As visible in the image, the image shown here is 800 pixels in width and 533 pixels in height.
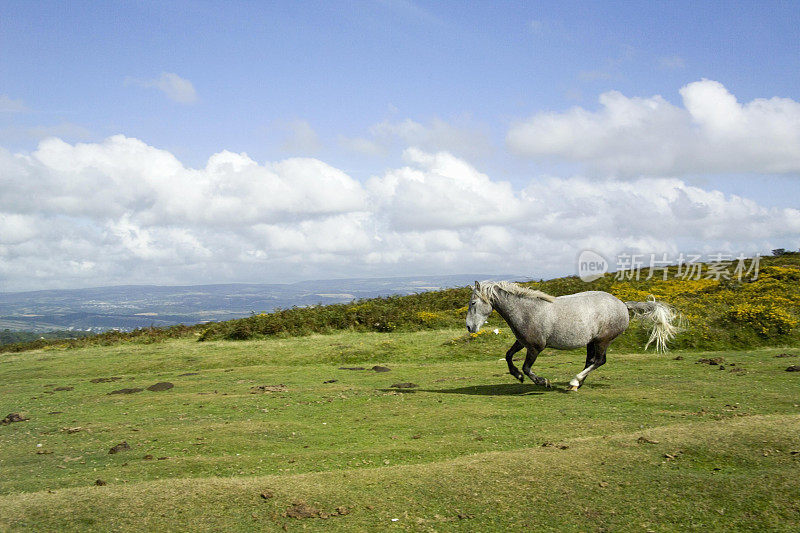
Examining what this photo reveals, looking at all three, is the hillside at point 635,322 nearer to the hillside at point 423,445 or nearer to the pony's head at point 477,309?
the hillside at point 423,445

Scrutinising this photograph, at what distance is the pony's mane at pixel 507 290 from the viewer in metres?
14.7

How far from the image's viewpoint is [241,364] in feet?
79.9

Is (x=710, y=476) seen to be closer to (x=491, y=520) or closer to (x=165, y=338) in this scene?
(x=491, y=520)

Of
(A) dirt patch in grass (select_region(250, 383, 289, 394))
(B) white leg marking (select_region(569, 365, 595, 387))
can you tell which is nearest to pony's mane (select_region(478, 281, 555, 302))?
(B) white leg marking (select_region(569, 365, 595, 387))

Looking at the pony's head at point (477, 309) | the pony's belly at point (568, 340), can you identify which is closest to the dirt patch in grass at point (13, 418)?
the pony's head at point (477, 309)

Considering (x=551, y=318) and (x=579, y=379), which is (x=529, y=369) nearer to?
(x=579, y=379)

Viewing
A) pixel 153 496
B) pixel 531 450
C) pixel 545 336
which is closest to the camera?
pixel 153 496

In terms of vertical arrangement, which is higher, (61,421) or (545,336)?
(545,336)

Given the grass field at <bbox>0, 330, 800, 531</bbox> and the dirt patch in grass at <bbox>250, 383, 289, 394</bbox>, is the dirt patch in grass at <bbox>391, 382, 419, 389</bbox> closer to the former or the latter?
the grass field at <bbox>0, 330, 800, 531</bbox>

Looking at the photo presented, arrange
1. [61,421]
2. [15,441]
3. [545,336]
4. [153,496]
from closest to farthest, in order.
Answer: [153,496] → [15,441] → [61,421] → [545,336]

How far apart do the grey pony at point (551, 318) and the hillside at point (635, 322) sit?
24.2ft

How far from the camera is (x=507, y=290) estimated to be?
1491 cm

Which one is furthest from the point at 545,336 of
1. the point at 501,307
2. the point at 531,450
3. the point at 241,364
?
the point at 241,364

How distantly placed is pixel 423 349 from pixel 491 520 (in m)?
18.2
